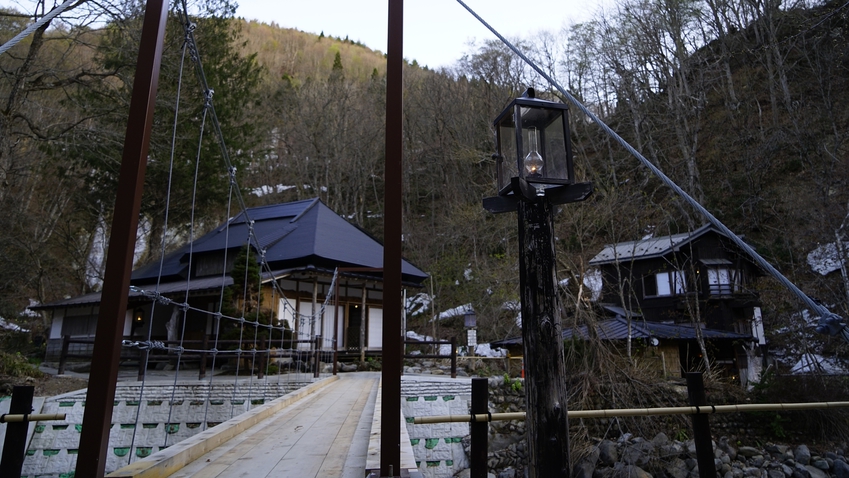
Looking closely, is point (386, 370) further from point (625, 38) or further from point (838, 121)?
point (625, 38)

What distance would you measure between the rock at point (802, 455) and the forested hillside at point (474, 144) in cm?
296

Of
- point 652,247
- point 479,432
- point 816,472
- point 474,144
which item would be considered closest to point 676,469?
point 816,472

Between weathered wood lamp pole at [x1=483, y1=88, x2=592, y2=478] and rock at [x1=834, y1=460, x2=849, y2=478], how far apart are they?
868cm

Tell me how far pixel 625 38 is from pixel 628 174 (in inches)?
228

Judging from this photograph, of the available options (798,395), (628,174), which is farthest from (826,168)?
(628,174)

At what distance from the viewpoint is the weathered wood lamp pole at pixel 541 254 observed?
7.57 feet

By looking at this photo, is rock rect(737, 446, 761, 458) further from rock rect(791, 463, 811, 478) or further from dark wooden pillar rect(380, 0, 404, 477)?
dark wooden pillar rect(380, 0, 404, 477)

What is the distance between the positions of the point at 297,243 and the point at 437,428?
7.84 metres

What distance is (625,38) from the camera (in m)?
20.3

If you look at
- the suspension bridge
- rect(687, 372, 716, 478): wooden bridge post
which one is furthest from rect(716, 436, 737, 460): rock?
the suspension bridge

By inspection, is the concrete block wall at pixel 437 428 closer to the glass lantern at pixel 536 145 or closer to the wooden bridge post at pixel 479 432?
the wooden bridge post at pixel 479 432

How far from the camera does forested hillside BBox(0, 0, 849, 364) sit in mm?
10281

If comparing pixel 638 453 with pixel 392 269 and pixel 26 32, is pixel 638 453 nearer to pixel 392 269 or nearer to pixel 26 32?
pixel 392 269

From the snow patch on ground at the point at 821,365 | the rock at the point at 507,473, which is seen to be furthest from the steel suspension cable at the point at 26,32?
the snow patch on ground at the point at 821,365
